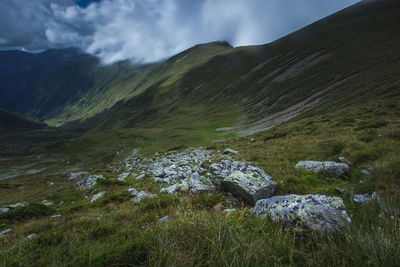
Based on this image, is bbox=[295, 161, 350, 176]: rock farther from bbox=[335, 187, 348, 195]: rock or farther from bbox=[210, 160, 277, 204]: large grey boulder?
bbox=[210, 160, 277, 204]: large grey boulder

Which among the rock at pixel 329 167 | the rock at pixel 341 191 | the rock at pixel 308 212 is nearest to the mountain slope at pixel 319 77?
the rock at pixel 329 167

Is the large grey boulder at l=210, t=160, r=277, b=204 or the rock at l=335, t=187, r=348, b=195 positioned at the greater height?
the large grey boulder at l=210, t=160, r=277, b=204

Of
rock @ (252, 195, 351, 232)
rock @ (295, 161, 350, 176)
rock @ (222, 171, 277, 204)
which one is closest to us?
rock @ (252, 195, 351, 232)

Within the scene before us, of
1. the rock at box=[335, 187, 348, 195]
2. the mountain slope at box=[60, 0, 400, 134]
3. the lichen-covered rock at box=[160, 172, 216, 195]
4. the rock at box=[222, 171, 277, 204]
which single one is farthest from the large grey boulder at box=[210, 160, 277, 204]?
the mountain slope at box=[60, 0, 400, 134]

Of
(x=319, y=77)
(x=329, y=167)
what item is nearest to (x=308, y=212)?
(x=329, y=167)

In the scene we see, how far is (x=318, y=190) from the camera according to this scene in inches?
209

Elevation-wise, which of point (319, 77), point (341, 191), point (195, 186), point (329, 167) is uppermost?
point (319, 77)

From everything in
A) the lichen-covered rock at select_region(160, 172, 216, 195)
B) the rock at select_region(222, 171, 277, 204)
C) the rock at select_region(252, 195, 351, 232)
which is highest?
the rock at select_region(252, 195, 351, 232)

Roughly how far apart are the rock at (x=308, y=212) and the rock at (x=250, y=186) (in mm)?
1362

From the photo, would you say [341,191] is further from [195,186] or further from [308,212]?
[195,186]

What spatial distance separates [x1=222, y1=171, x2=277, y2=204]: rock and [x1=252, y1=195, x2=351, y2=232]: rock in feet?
4.47

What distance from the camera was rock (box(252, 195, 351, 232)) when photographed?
112 inches

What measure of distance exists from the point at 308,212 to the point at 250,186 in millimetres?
2313

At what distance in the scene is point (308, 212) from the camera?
3225 mm
